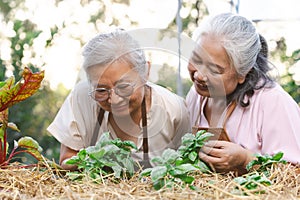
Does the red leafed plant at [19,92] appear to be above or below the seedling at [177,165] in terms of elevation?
above

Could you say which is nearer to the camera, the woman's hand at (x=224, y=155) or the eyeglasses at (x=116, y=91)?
the woman's hand at (x=224, y=155)

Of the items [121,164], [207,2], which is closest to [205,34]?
[121,164]

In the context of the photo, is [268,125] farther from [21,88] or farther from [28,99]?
[28,99]

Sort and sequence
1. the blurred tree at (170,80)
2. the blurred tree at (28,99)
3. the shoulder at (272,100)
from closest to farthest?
the shoulder at (272,100) < the blurred tree at (170,80) < the blurred tree at (28,99)

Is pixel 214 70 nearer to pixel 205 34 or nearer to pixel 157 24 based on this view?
pixel 205 34

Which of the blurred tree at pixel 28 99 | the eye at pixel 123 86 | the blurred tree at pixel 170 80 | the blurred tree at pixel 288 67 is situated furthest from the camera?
the blurred tree at pixel 288 67

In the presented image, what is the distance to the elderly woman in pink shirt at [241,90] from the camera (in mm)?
1477

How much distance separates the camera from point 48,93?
3826 millimetres

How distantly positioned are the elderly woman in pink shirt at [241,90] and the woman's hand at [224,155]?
1.9 inches

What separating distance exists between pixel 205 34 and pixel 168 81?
0.79 ft

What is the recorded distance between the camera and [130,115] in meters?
1.55

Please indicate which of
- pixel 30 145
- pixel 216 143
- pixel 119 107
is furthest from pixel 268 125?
pixel 30 145

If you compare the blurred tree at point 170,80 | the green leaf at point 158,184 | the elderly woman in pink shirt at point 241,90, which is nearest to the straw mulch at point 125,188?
the green leaf at point 158,184

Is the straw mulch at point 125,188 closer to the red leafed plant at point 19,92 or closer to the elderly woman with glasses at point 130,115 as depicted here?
the red leafed plant at point 19,92
